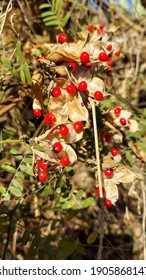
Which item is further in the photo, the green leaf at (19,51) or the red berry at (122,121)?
the red berry at (122,121)

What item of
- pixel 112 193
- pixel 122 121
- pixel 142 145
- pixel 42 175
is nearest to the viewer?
pixel 42 175

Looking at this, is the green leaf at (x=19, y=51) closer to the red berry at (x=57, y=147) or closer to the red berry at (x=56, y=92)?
the red berry at (x=56, y=92)

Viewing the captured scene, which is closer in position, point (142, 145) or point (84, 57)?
point (84, 57)

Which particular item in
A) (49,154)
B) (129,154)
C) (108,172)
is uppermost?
(49,154)

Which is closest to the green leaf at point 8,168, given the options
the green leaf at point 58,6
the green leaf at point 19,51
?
the green leaf at point 19,51

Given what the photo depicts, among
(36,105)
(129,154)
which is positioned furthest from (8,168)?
(129,154)

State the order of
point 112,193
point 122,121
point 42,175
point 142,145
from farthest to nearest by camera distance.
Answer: point 142,145, point 122,121, point 112,193, point 42,175

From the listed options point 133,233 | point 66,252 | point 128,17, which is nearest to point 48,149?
point 66,252

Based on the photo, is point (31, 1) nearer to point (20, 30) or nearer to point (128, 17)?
point (20, 30)

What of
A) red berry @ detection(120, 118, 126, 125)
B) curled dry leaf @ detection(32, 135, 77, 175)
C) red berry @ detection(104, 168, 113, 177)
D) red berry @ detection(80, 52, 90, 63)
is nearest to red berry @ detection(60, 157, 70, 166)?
curled dry leaf @ detection(32, 135, 77, 175)

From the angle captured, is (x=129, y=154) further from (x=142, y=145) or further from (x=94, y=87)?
(x=94, y=87)

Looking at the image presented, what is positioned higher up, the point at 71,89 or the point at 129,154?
the point at 71,89
